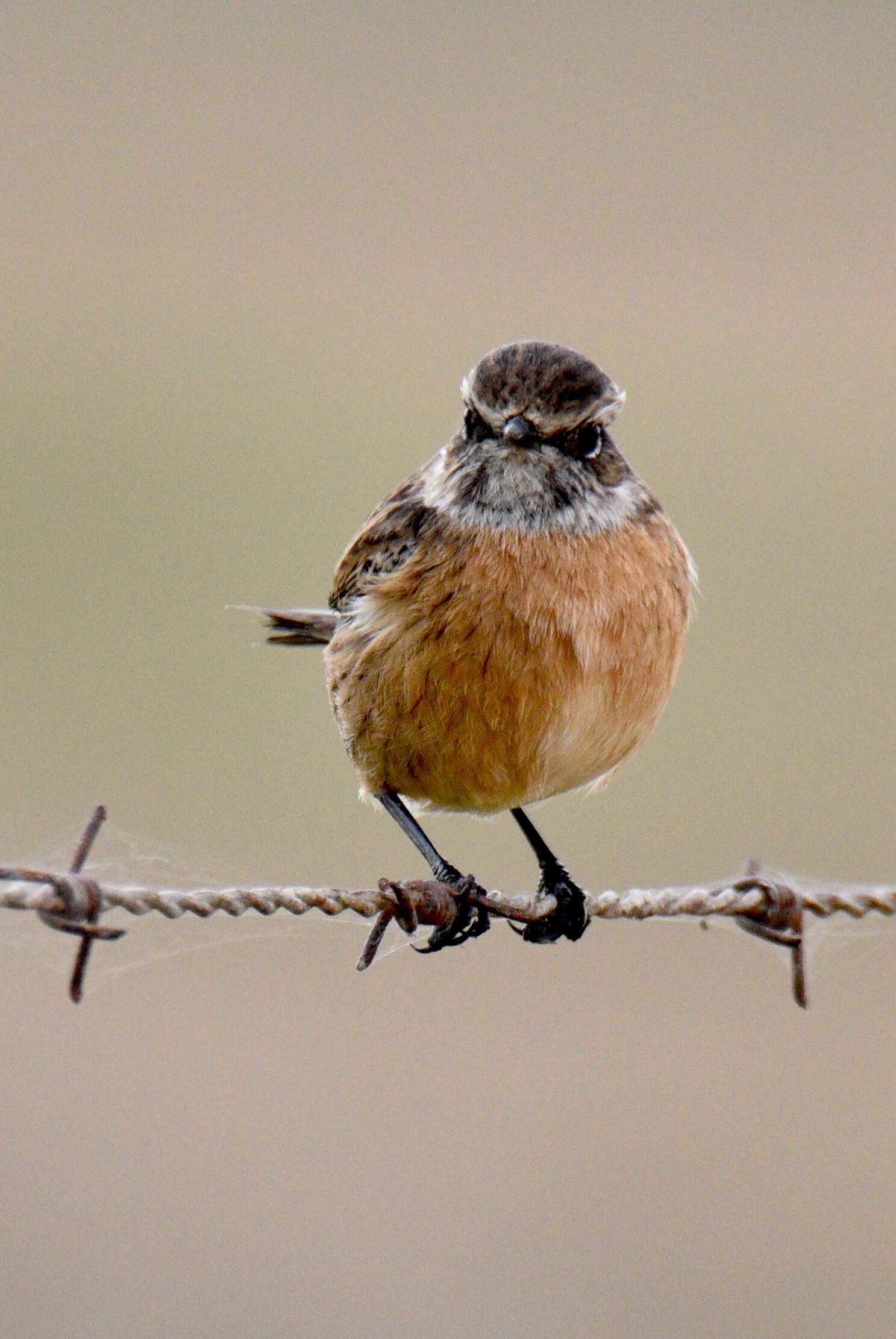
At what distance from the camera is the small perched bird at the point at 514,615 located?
4.50 meters

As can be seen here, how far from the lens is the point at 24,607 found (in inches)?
429

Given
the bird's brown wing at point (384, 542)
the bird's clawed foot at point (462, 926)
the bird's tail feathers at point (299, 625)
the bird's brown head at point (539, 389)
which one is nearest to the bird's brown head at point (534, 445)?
the bird's brown head at point (539, 389)

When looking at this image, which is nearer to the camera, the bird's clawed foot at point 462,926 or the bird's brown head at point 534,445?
the bird's clawed foot at point 462,926

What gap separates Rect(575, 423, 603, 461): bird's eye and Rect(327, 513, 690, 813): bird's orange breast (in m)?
0.22

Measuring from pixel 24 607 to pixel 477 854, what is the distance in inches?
130

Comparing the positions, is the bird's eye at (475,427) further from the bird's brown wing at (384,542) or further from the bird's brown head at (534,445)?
the bird's brown wing at (384,542)

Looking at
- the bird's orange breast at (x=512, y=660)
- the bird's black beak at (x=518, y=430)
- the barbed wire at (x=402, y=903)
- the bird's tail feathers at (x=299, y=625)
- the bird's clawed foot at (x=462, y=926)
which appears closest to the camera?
the barbed wire at (x=402, y=903)

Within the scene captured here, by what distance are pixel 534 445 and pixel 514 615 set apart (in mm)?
553

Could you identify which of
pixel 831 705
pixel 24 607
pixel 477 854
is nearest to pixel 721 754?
pixel 831 705

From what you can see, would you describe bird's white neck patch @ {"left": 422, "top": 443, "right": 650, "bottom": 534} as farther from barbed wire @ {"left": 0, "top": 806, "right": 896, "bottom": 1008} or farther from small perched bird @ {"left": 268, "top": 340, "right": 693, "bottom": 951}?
barbed wire @ {"left": 0, "top": 806, "right": 896, "bottom": 1008}

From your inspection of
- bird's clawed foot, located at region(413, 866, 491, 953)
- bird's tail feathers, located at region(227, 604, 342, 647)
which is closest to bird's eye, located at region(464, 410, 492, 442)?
bird's tail feathers, located at region(227, 604, 342, 647)

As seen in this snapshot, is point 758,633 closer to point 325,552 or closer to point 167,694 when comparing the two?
point 325,552

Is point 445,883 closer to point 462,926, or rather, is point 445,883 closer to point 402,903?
point 462,926

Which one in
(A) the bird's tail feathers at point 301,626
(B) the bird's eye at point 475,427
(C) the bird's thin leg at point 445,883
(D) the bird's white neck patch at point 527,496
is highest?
(B) the bird's eye at point 475,427
